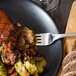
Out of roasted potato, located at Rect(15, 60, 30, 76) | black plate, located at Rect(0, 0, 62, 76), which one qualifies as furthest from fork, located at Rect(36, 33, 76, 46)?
roasted potato, located at Rect(15, 60, 30, 76)

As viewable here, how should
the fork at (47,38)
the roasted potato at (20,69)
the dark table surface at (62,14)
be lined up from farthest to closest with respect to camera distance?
1. the dark table surface at (62,14)
2. the fork at (47,38)
3. the roasted potato at (20,69)

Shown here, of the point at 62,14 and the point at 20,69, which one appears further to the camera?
the point at 62,14

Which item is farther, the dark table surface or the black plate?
the dark table surface

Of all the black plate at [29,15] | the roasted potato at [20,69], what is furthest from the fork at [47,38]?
the roasted potato at [20,69]

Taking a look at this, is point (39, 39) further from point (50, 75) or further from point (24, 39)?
point (50, 75)

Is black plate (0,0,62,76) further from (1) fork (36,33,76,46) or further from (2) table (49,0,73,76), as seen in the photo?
(2) table (49,0,73,76)

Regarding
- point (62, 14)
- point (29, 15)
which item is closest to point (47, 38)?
point (29, 15)

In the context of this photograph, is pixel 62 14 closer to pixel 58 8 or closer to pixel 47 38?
pixel 58 8

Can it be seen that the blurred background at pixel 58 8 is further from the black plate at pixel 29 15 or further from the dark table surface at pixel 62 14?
the black plate at pixel 29 15
